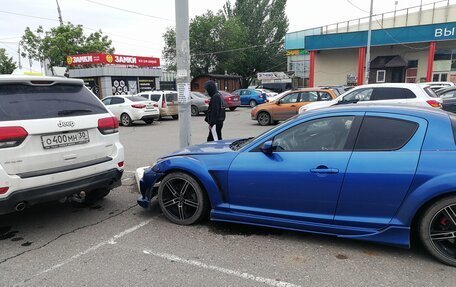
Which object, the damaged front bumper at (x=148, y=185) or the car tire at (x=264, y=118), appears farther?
the car tire at (x=264, y=118)

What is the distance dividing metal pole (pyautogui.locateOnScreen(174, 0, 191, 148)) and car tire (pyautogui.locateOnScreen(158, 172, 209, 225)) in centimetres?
212

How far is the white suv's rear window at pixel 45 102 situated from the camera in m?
3.82

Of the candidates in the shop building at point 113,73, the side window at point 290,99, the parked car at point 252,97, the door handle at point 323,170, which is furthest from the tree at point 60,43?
the door handle at point 323,170

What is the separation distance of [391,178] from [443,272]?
932 mm

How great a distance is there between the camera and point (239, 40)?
45.9m

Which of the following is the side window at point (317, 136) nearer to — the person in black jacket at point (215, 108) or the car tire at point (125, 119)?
the person in black jacket at point (215, 108)

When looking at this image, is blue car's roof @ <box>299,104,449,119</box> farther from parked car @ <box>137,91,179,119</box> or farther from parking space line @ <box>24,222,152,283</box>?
parked car @ <box>137,91,179,119</box>

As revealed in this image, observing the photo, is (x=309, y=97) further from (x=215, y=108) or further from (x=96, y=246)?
(x=96, y=246)

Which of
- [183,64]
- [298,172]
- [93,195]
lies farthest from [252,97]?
[298,172]

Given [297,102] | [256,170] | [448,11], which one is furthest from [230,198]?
[448,11]

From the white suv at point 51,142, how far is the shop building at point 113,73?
23485 mm

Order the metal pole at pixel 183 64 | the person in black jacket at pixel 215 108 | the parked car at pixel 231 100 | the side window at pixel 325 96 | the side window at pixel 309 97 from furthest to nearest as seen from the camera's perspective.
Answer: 1. the parked car at pixel 231 100
2. the side window at pixel 309 97
3. the side window at pixel 325 96
4. the person in black jacket at pixel 215 108
5. the metal pole at pixel 183 64

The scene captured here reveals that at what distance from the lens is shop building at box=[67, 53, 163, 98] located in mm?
26750

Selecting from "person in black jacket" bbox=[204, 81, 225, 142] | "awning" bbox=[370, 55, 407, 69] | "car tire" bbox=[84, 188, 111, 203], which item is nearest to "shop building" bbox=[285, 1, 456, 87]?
"awning" bbox=[370, 55, 407, 69]
